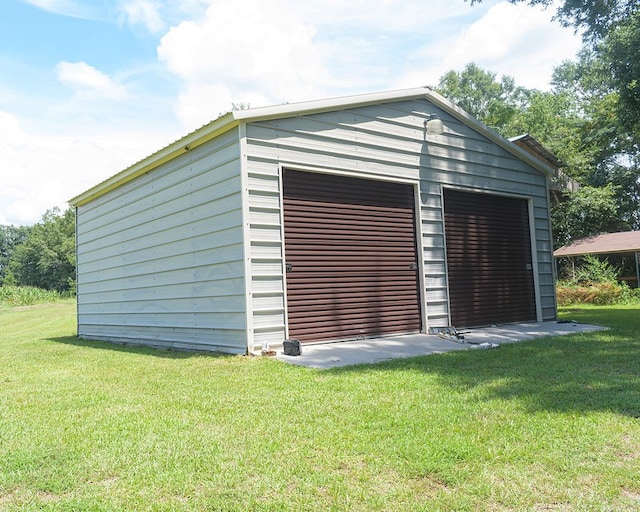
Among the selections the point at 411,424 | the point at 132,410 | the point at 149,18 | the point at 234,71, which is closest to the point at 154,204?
the point at 149,18

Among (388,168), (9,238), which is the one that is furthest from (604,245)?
(9,238)

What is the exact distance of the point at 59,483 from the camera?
8.21 ft

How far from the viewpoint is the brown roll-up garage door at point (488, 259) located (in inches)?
365

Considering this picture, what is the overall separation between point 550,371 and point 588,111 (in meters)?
31.4

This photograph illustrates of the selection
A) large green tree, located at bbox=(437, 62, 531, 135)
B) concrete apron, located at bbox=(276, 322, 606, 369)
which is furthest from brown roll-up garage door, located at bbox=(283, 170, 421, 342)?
large green tree, located at bbox=(437, 62, 531, 135)

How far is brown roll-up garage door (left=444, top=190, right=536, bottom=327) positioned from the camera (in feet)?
30.4

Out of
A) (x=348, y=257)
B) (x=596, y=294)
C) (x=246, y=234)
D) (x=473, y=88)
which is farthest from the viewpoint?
(x=473, y=88)

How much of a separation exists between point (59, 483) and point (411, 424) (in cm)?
207

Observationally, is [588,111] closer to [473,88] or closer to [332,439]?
[473,88]

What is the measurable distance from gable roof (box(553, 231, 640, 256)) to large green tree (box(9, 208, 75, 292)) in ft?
154

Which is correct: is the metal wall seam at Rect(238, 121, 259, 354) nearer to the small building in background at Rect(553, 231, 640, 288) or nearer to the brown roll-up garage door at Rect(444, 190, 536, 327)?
the brown roll-up garage door at Rect(444, 190, 536, 327)

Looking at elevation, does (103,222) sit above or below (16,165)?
below

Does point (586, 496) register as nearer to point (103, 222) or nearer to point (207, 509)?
point (207, 509)

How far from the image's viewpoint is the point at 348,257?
25.9 ft
